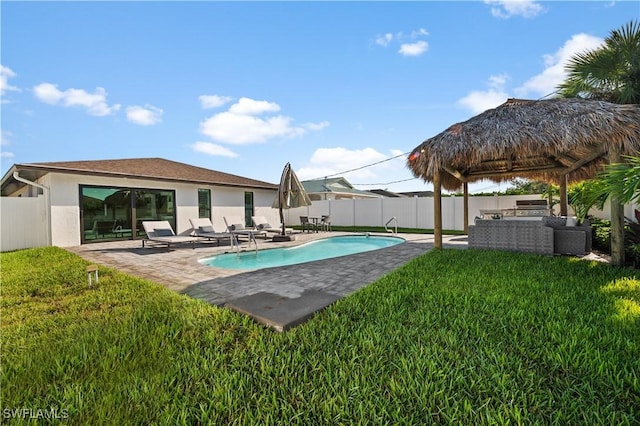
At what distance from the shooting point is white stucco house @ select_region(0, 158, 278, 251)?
1046 cm

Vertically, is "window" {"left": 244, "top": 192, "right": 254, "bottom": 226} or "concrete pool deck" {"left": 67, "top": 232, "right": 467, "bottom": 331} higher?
"window" {"left": 244, "top": 192, "right": 254, "bottom": 226}

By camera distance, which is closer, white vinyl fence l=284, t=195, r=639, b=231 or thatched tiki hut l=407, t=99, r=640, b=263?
thatched tiki hut l=407, t=99, r=640, b=263

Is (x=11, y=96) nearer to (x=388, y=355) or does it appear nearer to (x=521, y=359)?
(x=388, y=355)

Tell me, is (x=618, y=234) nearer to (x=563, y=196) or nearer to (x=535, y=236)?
(x=535, y=236)

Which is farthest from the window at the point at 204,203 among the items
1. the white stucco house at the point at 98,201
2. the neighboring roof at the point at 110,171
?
the neighboring roof at the point at 110,171

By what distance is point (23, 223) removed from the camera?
10625mm

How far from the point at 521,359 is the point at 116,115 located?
15268 millimetres

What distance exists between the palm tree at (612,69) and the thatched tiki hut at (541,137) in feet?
6.12

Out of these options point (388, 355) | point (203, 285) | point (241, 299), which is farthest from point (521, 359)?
point (203, 285)

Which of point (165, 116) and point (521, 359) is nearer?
point (521, 359)

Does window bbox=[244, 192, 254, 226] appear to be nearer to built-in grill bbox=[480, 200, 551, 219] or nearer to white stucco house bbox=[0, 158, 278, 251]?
white stucco house bbox=[0, 158, 278, 251]

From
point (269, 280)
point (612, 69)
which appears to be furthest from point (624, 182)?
point (612, 69)

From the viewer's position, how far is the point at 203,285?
518 cm

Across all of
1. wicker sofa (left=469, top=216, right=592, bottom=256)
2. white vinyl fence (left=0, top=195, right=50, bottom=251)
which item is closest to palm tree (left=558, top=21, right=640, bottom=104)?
wicker sofa (left=469, top=216, right=592, bottom=256)
